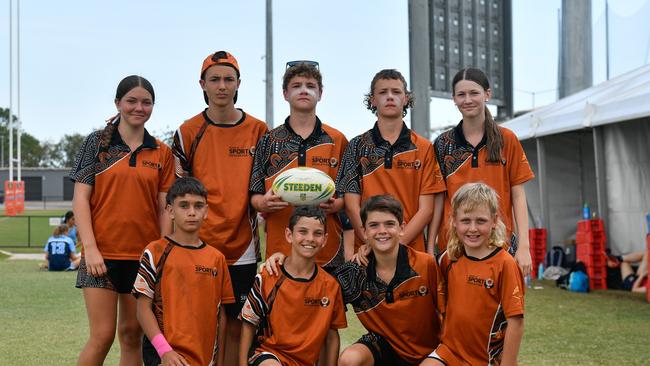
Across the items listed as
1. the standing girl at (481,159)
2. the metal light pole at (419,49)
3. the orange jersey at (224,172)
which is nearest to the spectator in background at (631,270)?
the metal light pole at (419,49)

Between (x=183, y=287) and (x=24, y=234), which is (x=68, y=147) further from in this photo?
(x=183, y=287)

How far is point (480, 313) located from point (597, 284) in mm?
7745

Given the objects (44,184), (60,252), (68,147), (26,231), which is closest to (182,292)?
(60,252)

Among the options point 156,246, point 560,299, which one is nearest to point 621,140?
point 560,299

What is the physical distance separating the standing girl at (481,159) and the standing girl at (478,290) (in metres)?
0.31

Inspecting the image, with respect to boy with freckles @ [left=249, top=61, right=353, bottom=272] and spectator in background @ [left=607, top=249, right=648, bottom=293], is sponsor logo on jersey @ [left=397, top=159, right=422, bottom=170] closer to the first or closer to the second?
boy with freckles @ [left=249, top=61, right=353, bottom=272]

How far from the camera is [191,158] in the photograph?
4.79 m

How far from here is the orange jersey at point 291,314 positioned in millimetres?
4445

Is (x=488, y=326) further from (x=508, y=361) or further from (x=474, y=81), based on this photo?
(x=474, y=81)

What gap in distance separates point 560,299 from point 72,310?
6.18m

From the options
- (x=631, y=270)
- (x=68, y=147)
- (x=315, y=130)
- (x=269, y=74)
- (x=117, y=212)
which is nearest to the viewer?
(x=117, y=212)

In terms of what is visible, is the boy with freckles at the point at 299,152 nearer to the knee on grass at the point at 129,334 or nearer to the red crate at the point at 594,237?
the knee on grass at the point at 129,334

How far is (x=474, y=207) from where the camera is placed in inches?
172

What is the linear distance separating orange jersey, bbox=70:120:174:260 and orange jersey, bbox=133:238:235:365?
25 cm
